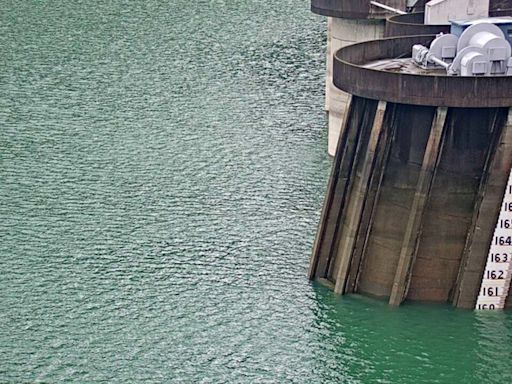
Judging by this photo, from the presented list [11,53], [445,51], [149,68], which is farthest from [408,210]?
[11,53]

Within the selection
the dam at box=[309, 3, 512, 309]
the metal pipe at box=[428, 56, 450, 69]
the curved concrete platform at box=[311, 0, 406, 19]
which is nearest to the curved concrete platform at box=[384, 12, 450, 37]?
the curved concrete platform at box=[311, 0, 406, 19]

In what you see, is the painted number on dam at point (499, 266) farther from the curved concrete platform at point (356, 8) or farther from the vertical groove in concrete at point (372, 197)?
the curved concrete platform at point (356, 8)

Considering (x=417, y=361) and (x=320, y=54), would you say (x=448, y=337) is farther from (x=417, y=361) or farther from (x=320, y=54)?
(x=320, y=54)

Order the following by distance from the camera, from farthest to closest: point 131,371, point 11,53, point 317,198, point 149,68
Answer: point 11,53 → point 149,68 → point 317,198 → point 131,371

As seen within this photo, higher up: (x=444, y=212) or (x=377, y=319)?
(x=444, y=212)

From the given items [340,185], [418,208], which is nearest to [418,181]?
[418,208]

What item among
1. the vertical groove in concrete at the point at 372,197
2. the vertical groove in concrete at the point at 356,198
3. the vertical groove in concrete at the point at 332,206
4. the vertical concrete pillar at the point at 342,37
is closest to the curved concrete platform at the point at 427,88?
the vertical groove in concrete at the point at 356,198
